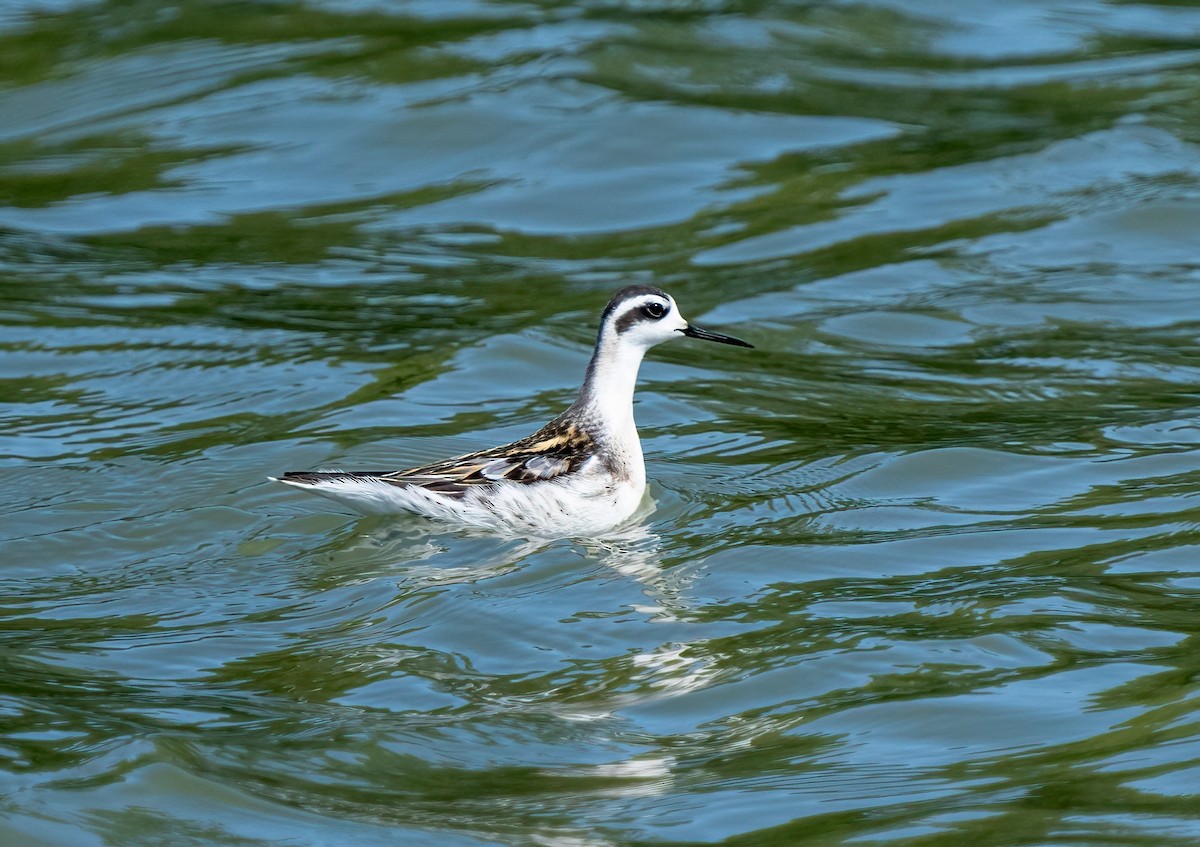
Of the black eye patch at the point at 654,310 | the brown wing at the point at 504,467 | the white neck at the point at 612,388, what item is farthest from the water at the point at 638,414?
the black eye patch at the point at 654,310

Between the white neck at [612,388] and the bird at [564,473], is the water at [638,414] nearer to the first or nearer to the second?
the bird at [564,473]

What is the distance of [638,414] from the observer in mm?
11094

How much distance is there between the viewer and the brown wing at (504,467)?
877 cm

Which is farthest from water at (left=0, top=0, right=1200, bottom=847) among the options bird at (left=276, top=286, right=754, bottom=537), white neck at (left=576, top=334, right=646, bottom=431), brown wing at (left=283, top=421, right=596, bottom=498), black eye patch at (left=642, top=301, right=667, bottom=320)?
black eye patch at (left=642, top=301, right=667, bottom=320)

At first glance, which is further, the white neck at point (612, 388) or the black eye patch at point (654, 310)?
the black eye patch at point (654, 310)

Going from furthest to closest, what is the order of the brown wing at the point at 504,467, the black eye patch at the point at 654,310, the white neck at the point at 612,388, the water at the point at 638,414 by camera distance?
the black eye patch at the point at 654,310, the white neck at the point at 612,388, the brown wing at the point at 504,467, the water at the point at 638,414

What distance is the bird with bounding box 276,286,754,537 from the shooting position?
28.9 feet

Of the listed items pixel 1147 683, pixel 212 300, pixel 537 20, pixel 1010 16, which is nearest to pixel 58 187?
pixel 212 300

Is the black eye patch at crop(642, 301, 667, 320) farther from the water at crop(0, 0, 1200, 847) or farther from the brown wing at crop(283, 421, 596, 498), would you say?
the water at crop(0, 0, 1200, 847)

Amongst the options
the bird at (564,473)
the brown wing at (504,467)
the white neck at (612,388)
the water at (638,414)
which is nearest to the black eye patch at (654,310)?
the bird at (564,473)

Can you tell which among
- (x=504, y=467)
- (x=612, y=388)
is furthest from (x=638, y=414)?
(x=504, y=467)

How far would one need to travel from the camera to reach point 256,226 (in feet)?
44.6

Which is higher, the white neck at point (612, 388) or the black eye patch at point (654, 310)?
the black eye patch at point (654, 310)

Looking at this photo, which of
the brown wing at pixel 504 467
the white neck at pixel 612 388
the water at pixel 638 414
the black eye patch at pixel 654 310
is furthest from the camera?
the black eye patch at pixel 654 310
